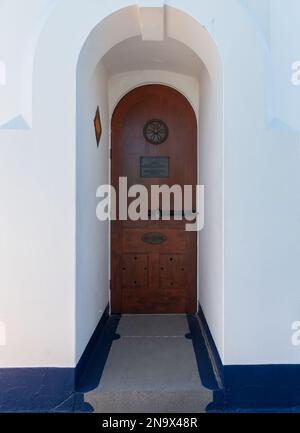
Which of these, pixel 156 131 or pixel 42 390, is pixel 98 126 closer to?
pixel 156 131

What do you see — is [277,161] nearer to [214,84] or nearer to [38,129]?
[214,84]

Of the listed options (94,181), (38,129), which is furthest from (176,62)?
(38,129)

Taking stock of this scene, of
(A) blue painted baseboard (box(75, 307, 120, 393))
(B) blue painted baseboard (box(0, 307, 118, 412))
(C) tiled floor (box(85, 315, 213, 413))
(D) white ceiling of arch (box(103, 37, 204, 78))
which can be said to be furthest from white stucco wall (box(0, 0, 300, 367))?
(D) white ceiling of arch (box(103, 37, 204, 78))

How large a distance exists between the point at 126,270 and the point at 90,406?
1449 mm

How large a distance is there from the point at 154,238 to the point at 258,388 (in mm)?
1656

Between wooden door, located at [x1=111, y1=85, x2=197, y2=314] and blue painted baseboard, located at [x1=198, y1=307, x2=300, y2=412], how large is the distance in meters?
1.27

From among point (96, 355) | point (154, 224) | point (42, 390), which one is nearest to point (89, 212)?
point (154, 224)

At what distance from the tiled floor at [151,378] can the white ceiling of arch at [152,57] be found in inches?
97.5

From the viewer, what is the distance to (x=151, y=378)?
80.4 inches

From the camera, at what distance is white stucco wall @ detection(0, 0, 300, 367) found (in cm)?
194

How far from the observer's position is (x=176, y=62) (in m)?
2.86

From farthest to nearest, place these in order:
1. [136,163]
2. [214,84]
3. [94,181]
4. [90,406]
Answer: [136,163] → [94,181] → [214,84] → [90,406]

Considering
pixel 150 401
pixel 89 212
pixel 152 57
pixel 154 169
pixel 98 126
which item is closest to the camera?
pixel 150 401

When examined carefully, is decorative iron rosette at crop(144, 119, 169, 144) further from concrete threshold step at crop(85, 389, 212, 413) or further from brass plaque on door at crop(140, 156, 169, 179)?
concrete threshold step at crop(85, 389, 212, 413)
